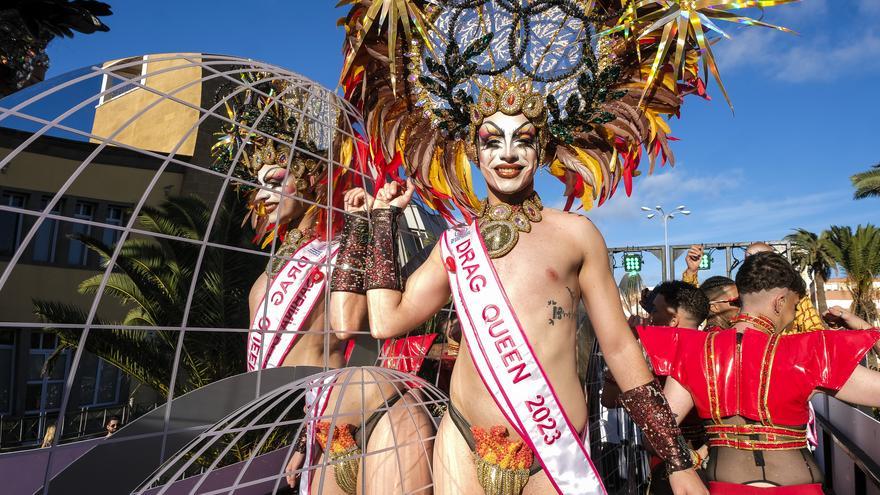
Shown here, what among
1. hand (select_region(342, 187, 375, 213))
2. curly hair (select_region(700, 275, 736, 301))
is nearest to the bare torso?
hand (select_region(342, 187, 375, 213))

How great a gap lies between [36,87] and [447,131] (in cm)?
147

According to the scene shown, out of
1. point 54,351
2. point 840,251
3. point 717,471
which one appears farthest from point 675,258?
point 54,351

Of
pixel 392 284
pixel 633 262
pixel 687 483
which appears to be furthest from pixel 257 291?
pixel 633 262

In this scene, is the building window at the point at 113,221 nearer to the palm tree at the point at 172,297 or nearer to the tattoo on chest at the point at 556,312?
the palm tree at the point at 172,297

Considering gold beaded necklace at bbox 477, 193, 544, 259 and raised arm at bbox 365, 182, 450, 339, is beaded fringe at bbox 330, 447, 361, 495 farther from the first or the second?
gold beaded necklace at bbox 477, 193, 544, 259

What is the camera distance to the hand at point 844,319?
3289 millimetres

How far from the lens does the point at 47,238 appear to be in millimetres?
1553

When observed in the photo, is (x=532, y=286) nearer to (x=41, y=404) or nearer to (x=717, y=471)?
(x=717, y=471)

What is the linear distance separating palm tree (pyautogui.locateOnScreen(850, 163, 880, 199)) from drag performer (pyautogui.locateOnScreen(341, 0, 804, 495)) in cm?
2515

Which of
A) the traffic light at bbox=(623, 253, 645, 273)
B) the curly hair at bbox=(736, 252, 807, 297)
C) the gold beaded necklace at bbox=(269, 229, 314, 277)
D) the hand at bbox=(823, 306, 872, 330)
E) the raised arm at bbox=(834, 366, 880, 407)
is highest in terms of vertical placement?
the traffic light at bbox=(623, 253, 645, 273)

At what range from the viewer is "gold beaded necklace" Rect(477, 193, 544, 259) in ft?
7.44

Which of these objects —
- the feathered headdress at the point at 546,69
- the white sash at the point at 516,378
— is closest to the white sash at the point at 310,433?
the white sash at the point at 516,378

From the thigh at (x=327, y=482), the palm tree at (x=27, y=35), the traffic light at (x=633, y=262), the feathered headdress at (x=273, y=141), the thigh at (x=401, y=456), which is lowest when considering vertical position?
the thigh at (x=327, y=482)

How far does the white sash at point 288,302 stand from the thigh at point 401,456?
0.53 meters
